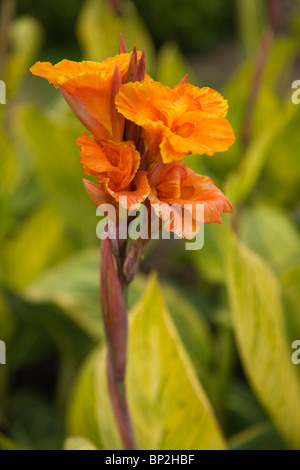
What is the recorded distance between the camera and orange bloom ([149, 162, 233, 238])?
307mm

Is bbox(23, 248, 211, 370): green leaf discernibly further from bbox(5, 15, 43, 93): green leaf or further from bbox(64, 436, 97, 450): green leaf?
bbox(5, 15, 43, 93): green leaf

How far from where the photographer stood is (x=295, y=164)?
3.84 ft

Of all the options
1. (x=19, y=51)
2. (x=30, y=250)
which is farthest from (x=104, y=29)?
(x=30, y=250)

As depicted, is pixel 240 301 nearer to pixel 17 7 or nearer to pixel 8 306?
pixel 8 306

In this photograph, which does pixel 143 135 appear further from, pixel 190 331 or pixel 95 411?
pixel 190 331

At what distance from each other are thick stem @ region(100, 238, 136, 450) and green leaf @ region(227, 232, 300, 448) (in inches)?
8.6

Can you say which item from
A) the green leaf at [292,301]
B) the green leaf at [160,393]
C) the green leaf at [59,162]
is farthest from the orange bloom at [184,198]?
the green leaf at [59,162]

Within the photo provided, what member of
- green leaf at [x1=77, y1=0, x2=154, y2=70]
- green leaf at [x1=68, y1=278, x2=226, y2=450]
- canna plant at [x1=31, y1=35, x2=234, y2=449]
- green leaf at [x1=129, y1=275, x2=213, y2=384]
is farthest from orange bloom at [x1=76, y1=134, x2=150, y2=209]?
green leaf at [x1=77, y1=0, x2=154, y2=70]

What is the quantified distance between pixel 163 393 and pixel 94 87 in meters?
0.39

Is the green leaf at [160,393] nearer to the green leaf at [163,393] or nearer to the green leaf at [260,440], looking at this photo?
the green leaf at [163,393]

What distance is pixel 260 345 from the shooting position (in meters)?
0.64

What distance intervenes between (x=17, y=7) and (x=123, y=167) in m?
3.41
